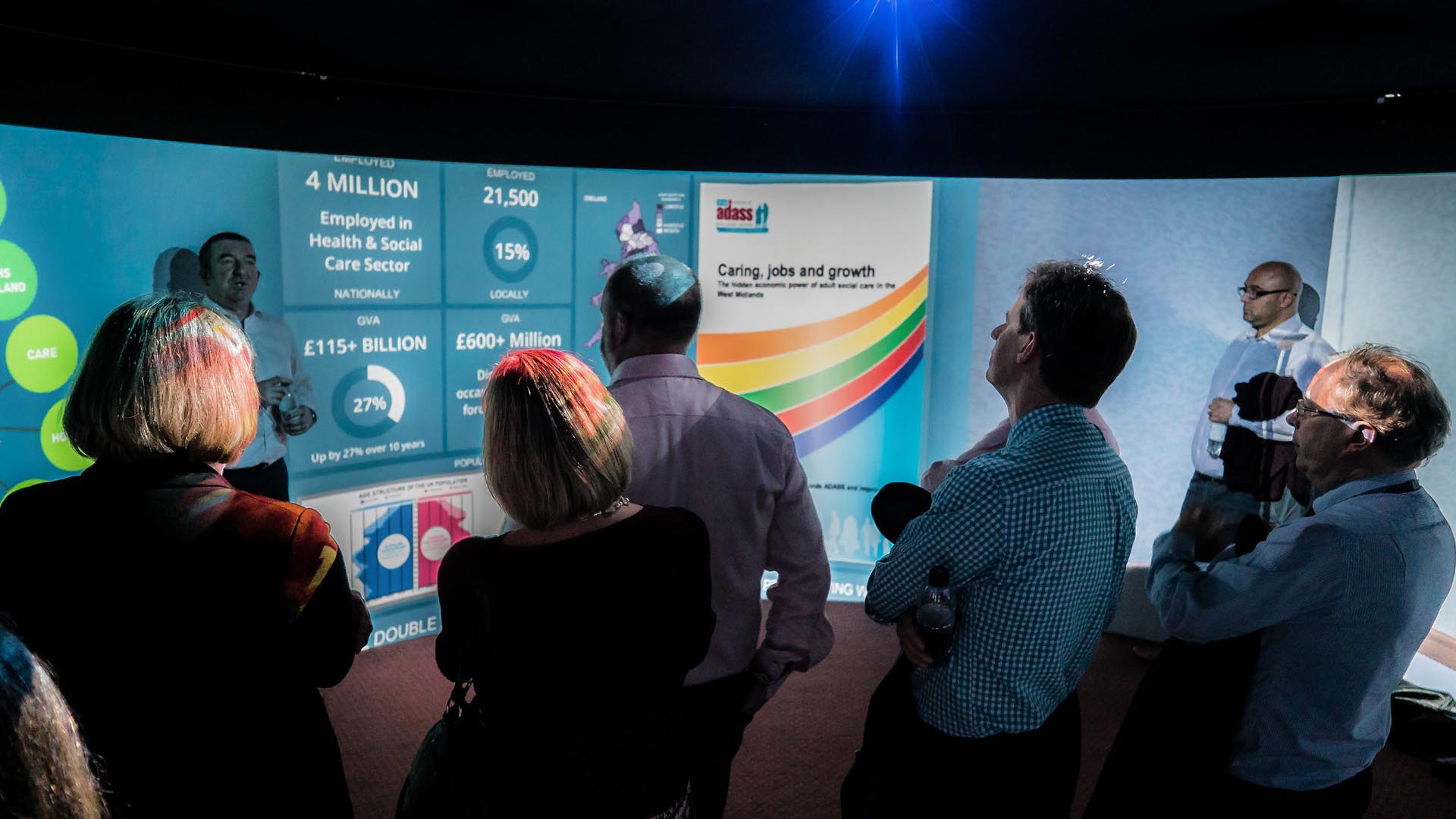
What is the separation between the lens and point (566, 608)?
1269mm

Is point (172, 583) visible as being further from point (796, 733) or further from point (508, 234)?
point (508, 234)

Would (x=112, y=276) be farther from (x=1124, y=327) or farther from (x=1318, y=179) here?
(x=1318, y=179)

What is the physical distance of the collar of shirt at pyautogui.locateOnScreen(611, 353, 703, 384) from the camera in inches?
75.9

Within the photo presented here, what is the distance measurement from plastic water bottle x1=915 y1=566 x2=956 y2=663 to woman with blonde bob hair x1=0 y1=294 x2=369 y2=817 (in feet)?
3.03

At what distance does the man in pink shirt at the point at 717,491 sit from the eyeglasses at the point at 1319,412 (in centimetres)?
95

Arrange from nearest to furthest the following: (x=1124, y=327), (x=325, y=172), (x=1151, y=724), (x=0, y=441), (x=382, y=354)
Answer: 1. (x=1124, y=327)
2. (x=1151, y=724)
3. (x=0, y=441)
4. (x=325, y=172)
5. (x=382, y=354)

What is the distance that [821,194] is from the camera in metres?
4.41

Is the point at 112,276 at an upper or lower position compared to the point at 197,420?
upper

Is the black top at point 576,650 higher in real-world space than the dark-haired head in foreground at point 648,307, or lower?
lower

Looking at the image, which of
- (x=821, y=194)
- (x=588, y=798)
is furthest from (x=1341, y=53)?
(x=588, y=798)

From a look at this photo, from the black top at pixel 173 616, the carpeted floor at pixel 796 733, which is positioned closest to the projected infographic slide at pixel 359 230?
the carpeted floor at pixel 796 733

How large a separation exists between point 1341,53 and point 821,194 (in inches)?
83.2

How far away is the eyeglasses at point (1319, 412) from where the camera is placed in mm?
1615

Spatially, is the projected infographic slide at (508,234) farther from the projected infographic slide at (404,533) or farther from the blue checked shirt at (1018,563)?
the blue checked shirt at (1018,563)
